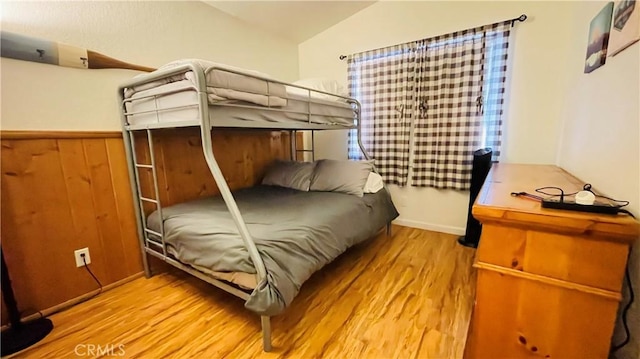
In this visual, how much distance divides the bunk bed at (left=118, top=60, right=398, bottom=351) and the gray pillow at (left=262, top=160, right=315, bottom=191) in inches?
14.6

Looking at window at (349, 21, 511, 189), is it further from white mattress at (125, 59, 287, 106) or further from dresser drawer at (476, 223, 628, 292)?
dresser drawer at (476, 223, 628, 292)

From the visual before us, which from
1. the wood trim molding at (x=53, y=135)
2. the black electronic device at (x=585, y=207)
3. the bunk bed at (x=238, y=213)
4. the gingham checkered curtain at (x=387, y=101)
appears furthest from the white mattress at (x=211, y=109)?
the black electronic device at (x=585, y=207)

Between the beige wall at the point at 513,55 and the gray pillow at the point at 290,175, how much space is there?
103 cm

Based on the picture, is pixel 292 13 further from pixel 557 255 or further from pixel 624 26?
pixel 557 255

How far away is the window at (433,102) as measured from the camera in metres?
2.27

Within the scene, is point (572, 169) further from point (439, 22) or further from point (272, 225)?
point (272, 225)

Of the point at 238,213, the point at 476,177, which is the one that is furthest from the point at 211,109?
the point at 476,177

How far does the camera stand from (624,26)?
1017 mm

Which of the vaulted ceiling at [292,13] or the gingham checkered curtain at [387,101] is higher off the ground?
the vaulted ceiling at [292,13]

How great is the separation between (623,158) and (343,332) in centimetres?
136

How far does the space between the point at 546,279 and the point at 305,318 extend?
3.70 ft

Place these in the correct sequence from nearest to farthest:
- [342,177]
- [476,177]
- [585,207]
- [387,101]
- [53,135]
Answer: [585,207], [53,135], [476,177], [342,177], [387,101]

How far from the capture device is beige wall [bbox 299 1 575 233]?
2.04 m

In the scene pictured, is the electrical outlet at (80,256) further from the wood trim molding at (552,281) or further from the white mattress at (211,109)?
the wood trim molding at (552,281)
